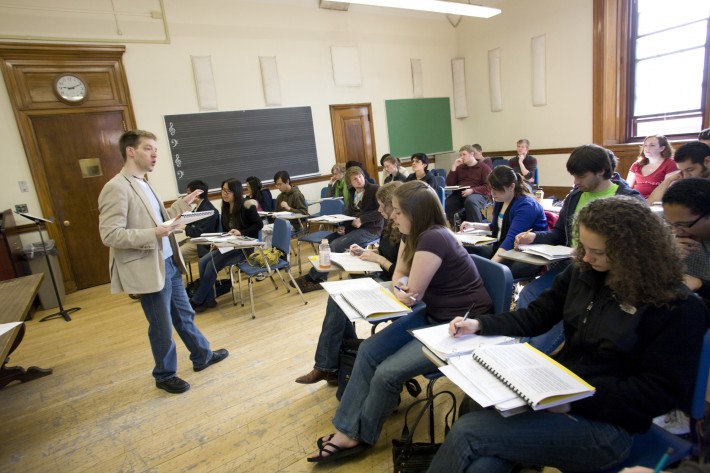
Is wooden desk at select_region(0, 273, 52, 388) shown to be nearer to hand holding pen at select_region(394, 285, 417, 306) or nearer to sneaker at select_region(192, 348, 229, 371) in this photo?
sneaker at select_region(192, 348, 229, 371)

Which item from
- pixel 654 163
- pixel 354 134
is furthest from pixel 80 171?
pixel 654 163

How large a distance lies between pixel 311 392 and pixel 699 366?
1886mm

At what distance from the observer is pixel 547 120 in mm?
7285

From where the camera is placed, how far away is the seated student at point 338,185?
564 cm

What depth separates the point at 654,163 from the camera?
418 cm

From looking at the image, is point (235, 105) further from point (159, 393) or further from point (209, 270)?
point (159, 393)

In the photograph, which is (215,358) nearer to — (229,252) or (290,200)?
(229,252)

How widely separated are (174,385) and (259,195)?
328 centimetres

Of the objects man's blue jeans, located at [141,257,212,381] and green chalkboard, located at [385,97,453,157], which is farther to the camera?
green chalkboard, located at [385,97,453,157]

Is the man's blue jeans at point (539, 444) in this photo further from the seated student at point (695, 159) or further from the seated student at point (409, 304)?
the seated student at point (695, 159)

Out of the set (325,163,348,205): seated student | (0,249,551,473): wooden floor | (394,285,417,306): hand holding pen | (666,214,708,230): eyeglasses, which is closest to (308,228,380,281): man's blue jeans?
(0,249,551,473): wooden floor

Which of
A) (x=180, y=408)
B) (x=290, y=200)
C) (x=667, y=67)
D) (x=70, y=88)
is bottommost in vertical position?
(x=180, y=408)

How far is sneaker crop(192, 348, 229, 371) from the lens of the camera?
286 cm

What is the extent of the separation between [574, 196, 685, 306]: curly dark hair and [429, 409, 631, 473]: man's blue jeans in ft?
1.25
